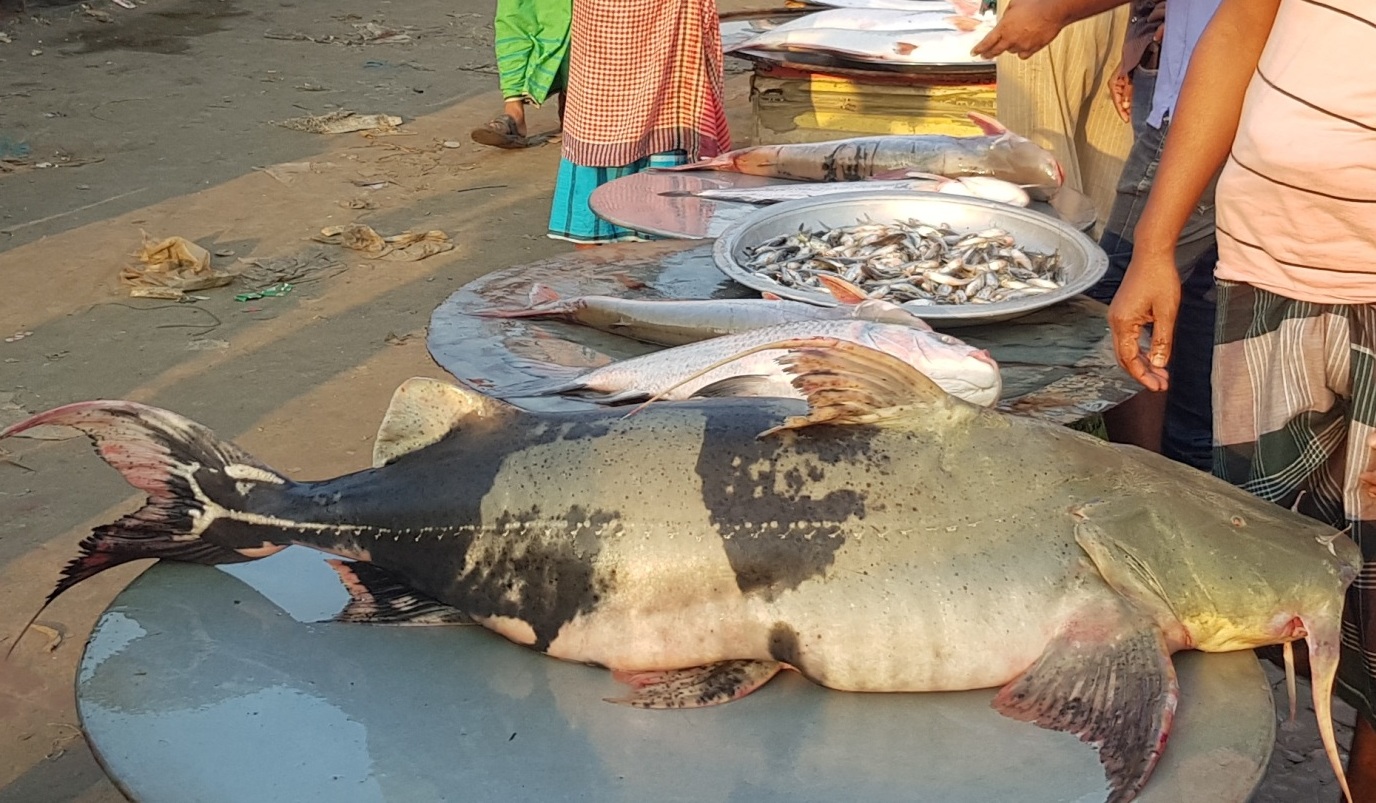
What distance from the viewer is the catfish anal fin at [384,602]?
183cm

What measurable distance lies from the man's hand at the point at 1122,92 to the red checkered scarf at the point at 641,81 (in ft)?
5.34

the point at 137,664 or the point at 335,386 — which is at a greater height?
the point at 137,664

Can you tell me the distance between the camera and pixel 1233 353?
2.19 m

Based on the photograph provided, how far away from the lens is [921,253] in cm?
296

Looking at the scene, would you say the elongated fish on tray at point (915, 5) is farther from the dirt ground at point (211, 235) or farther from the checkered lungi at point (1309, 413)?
the checkered lungi at point (1309, 413)

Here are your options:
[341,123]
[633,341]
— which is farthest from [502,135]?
[633,341]

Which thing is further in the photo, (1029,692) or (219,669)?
(219,669)

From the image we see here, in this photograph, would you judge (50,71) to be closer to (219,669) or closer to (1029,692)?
(219,669)

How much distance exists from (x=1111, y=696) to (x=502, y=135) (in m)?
7.21

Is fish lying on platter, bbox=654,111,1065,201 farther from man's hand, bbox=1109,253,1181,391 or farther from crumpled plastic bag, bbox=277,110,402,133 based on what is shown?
crumpled plastic bag, bbox=277,110,402,133

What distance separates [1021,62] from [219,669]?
3520mm

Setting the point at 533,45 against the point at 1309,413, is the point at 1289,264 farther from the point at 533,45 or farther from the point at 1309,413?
the point at 533,45

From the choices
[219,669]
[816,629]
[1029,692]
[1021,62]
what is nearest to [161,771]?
[219,669]

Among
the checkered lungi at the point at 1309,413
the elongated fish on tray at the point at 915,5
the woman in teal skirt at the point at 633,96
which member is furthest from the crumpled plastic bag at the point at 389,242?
the checkered lungi at the point at 1309,413
